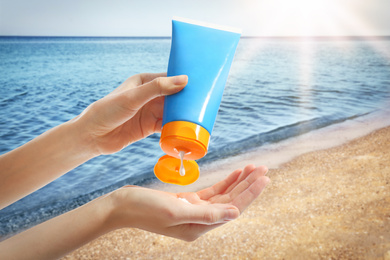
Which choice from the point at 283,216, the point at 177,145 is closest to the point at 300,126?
the point at 283,216

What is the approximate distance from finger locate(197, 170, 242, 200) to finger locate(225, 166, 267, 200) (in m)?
0.12

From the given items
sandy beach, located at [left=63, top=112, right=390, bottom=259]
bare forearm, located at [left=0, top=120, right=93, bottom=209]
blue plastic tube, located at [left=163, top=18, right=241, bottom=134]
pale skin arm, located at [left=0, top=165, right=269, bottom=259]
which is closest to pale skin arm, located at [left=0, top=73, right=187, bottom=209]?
bare forearm, located at [left=0, top=120, right=93, bottom=209]

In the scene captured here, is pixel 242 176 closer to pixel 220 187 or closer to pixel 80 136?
pixel 220 187

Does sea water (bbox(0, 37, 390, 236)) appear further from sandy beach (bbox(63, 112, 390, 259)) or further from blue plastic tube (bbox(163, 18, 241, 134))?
blue plastic tube (bbox(163, 18, 241, 134))

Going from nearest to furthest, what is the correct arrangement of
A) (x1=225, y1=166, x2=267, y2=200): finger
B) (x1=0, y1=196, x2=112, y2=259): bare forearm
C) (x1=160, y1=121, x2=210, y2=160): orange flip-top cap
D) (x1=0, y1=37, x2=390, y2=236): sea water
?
(x1=160, y1=121, x2=210, y2=160): orange flip-top cap
(x1=0, y1=196, x2=112, y2=259): bare forearm
(x1=225, y1=166, x2=267, y2=200): finger
(x1=0, y1=37, x2=390, y2=236): sea water

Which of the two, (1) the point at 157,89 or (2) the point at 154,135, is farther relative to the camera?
(2) the point at 154,135

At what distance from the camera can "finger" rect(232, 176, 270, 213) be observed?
129cm

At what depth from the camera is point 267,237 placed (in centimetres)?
242

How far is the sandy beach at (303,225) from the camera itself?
2.26 meters

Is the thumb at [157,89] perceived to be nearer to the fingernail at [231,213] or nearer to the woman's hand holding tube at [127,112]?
the woman's hand holding tube at [127,112]

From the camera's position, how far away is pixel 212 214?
3.91 feet

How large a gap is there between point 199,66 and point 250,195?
22.1 inches

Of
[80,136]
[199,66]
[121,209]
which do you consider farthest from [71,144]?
[199,66]

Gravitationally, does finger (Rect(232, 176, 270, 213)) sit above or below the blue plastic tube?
below
